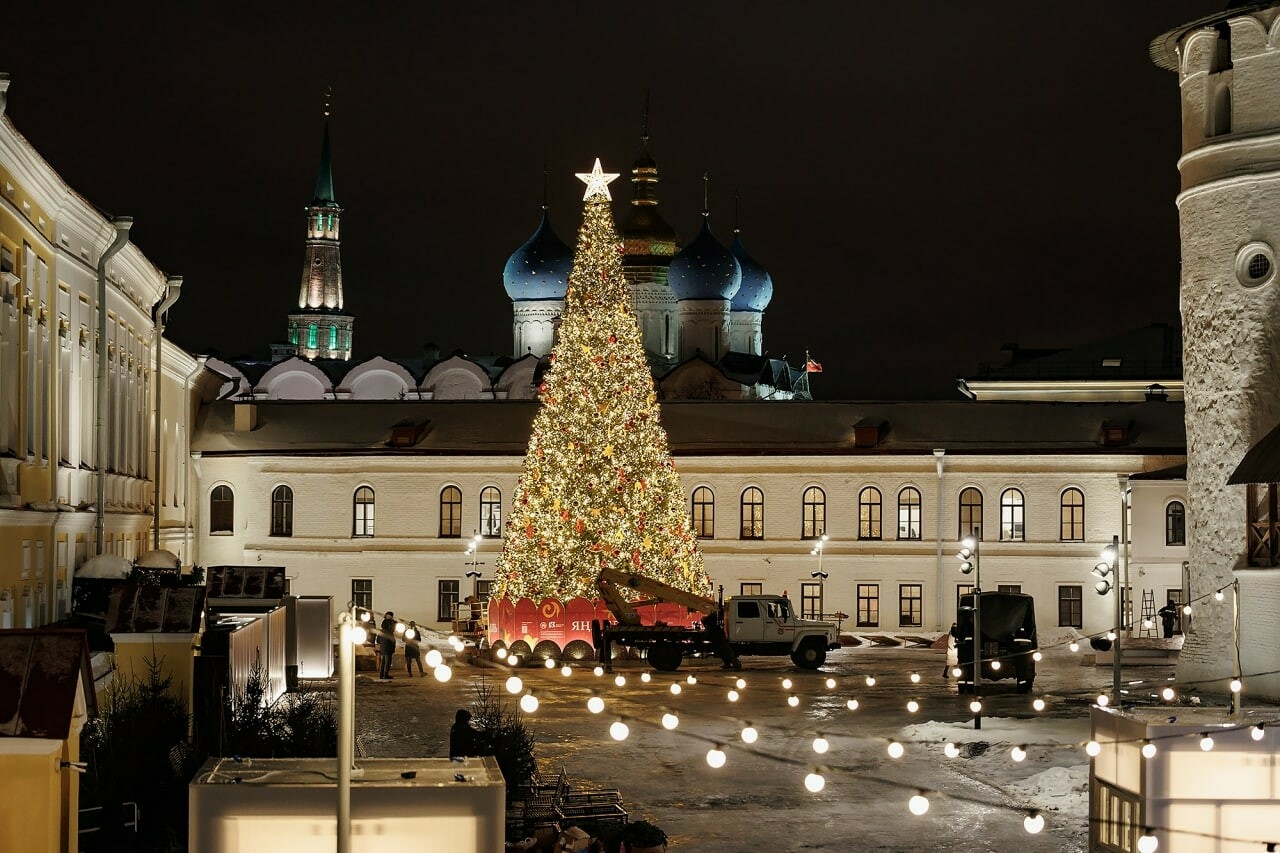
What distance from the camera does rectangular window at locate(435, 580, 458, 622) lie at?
184 ft

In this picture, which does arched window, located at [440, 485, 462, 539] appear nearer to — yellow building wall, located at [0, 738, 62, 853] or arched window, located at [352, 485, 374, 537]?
arched window, located at [352, 485, 374, 537]

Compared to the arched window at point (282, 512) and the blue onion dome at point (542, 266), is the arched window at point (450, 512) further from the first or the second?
the blue onion dome at point (542, 266)

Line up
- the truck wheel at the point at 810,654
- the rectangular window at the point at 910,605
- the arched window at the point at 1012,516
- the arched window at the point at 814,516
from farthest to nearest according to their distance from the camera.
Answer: the arched window at the point at 814,516 < the rectangular window at the point at 910,605 < the arched window at the point at 1012,516 < the truck wheel at the point at 810,654

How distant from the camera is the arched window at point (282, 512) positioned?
57062 mm

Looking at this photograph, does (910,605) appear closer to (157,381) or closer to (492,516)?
(492,516)

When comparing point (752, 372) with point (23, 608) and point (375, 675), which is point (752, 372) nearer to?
point (375, 675)

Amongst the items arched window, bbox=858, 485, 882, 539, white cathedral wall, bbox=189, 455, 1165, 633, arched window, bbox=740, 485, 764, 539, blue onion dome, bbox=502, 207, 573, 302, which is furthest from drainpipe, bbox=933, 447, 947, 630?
blue onion dome, bbox=502, 207, 573, 302

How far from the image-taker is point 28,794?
13.8 m

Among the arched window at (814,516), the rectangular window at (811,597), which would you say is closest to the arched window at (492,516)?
the arched window at (814,516)

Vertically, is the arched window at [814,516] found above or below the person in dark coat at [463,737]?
above

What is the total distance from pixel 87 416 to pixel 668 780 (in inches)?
636

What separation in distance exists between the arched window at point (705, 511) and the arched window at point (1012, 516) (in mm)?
8292

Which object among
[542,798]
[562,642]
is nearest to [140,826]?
[542,798]

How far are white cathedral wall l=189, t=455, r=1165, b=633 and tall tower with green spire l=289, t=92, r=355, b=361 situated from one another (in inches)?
2956
